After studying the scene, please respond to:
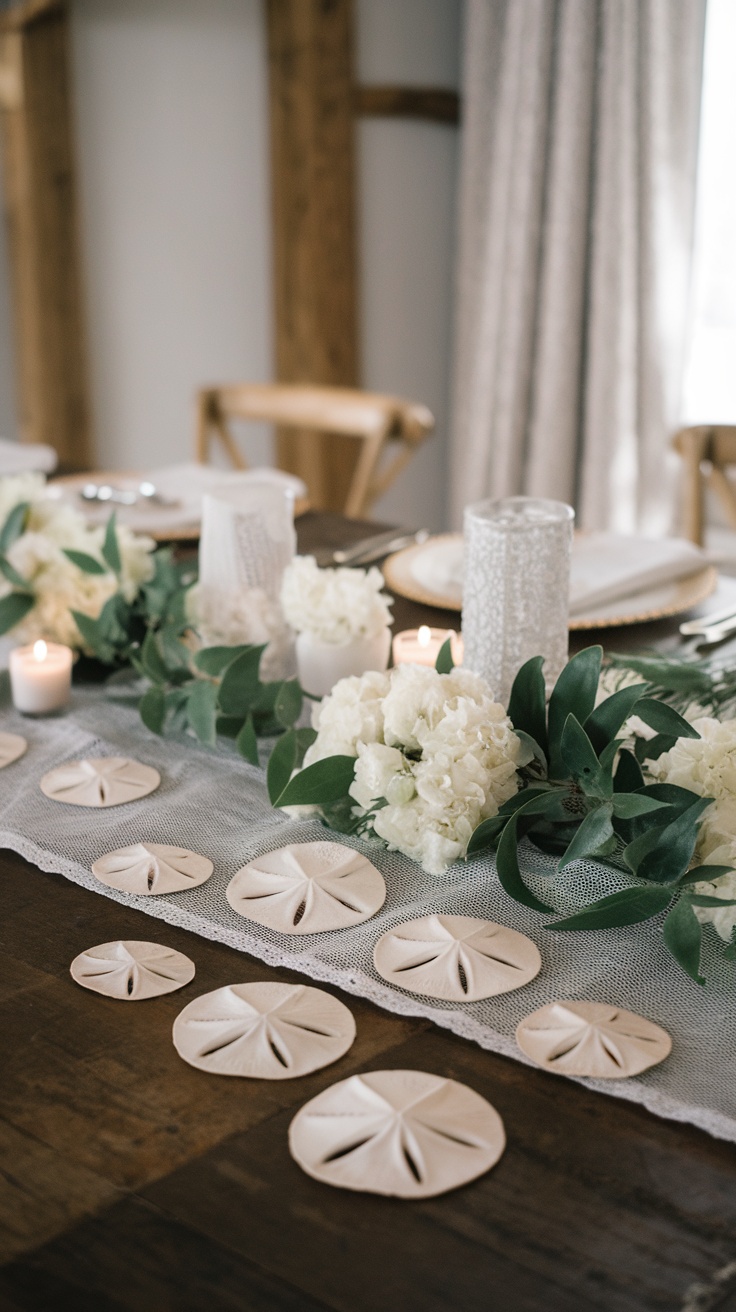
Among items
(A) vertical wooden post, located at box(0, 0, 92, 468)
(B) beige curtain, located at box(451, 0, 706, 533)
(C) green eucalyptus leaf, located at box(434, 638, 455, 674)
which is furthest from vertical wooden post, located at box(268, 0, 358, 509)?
(C) green eucalyptus leaf, located at box(434, 638, 455, 674)

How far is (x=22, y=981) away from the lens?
2.25 ft

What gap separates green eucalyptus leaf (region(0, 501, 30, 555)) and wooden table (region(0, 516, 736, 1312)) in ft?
2.11

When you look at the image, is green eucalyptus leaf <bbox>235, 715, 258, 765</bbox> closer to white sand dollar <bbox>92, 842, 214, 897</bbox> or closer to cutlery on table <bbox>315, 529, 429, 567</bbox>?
white sand dollar <bbox>92, 842, 214, 897</bbox>

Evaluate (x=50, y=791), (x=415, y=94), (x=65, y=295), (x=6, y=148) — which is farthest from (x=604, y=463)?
(x=50, y=791)

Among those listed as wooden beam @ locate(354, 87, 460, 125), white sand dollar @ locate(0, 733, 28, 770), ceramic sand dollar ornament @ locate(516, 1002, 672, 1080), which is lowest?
ceramic sand dollar ornament @ locate(516, 1002, 672, 1080)

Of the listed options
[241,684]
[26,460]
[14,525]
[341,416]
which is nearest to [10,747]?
[241,684]

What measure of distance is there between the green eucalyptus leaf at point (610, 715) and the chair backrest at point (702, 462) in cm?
106

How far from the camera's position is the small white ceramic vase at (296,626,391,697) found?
1.01 metres

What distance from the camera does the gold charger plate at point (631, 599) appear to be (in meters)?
1.23

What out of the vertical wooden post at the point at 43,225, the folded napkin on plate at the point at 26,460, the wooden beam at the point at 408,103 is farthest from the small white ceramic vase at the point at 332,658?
the wooden beam at the point at 408,103

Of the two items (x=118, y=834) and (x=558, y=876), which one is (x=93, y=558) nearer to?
(x=118, y=834)

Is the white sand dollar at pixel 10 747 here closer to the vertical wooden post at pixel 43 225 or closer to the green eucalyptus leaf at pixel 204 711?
the green eucalyptus leaf at pixel 204 711

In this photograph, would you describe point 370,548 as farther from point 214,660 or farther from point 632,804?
point 632,804

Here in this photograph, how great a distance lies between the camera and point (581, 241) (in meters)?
3.03
